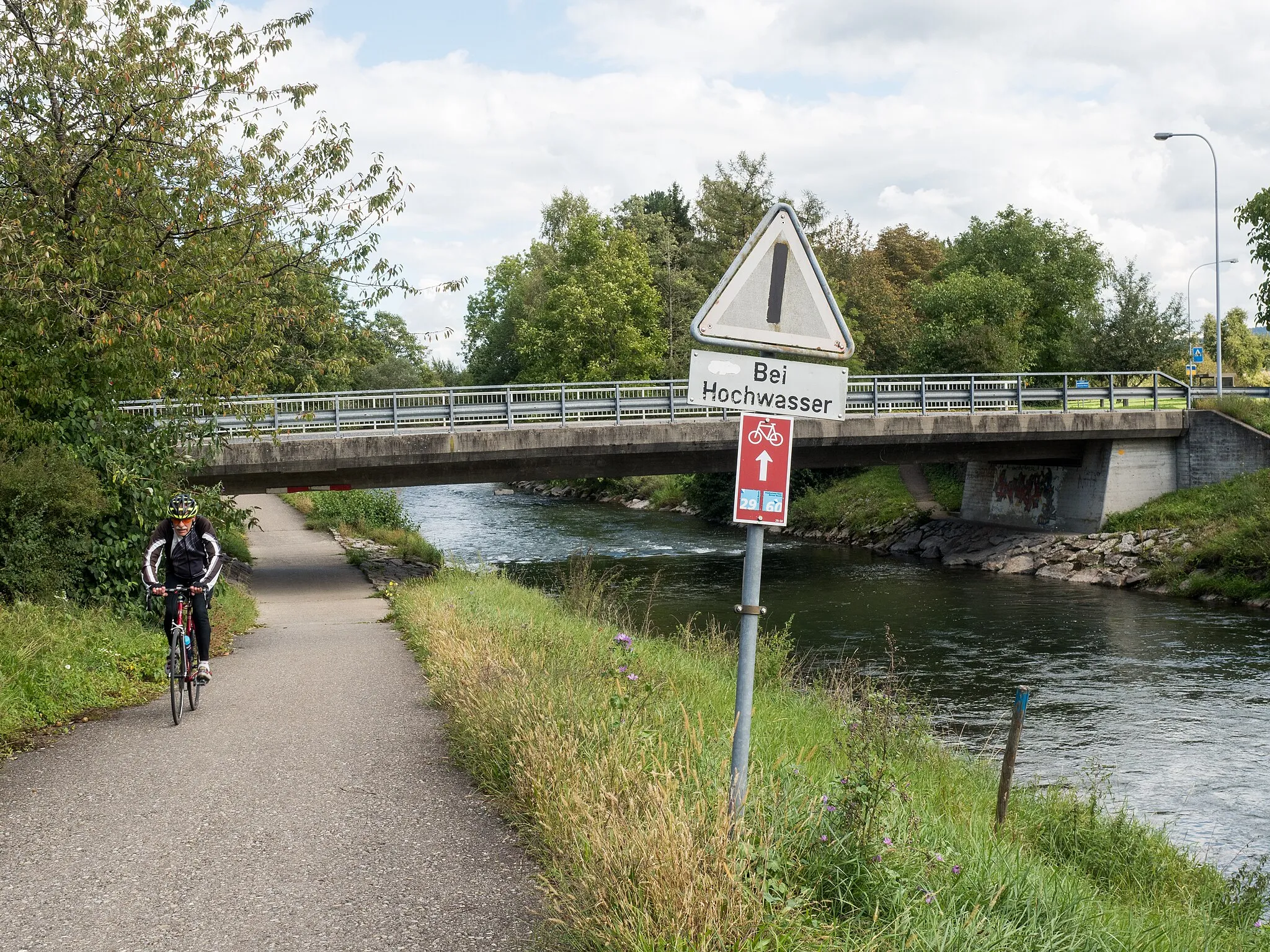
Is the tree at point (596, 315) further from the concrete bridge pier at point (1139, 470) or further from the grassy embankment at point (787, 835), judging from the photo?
the grassy embankment at point (787, 835)

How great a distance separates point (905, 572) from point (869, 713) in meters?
25.9

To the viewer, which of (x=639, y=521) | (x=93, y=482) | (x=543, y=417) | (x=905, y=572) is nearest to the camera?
(x=93, y=482)

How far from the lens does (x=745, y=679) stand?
4215 millimetres

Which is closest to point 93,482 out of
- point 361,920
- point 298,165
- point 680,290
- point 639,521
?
point 298,165

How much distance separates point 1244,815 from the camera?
10.1m

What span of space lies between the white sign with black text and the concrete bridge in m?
17.3

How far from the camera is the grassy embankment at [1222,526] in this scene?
24578mm

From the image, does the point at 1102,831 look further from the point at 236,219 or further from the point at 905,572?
the point at 905,572

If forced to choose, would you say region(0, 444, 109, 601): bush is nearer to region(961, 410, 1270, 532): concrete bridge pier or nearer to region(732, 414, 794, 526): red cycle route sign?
region(732, 414, 794, 526): red cycle route sign

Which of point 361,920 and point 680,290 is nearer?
point 361,920

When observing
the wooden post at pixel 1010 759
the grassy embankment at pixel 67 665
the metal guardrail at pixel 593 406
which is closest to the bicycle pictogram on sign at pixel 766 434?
the wooden post at pixel 1010 759

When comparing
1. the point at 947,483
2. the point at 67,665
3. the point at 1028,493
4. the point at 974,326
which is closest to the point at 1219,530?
the point at 1028,493

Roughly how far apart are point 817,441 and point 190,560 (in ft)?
69.0

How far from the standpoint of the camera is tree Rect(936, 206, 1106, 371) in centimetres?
4984
